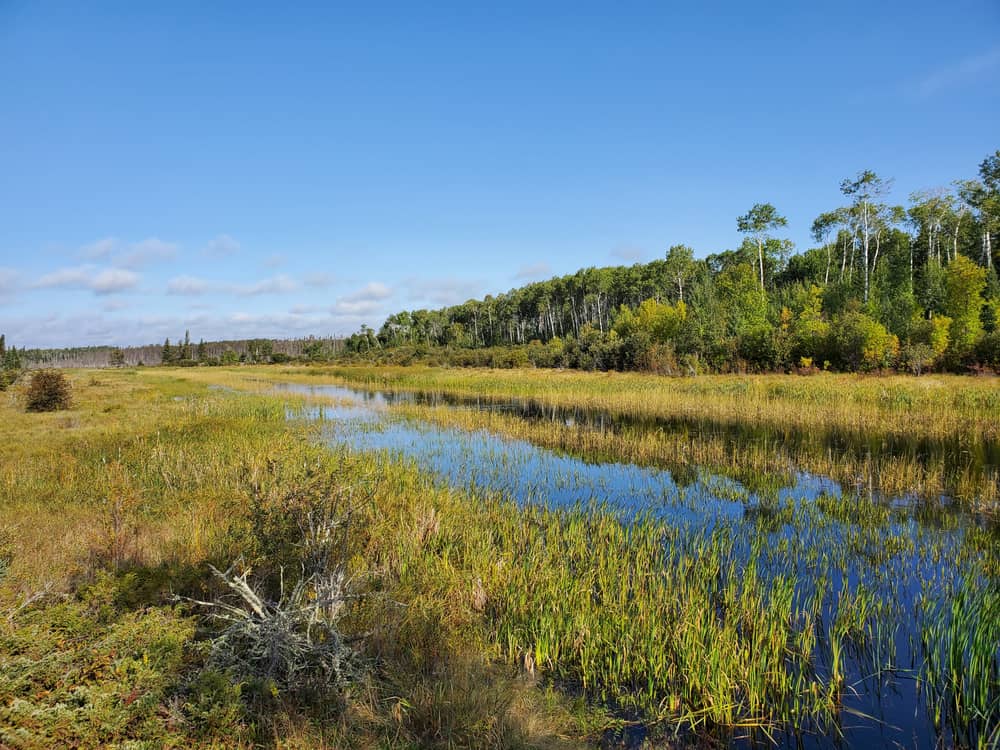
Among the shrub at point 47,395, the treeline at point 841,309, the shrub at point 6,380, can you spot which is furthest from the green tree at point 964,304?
the shrub at point 6,380

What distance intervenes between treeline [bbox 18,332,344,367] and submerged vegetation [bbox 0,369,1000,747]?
120 meters

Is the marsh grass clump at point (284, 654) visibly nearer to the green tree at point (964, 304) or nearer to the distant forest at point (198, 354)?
the green tree at point (964, 304)

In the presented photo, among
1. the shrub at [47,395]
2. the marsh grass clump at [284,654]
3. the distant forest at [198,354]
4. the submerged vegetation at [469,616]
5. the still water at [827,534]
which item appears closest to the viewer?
the submerged vegetation at [469,616]

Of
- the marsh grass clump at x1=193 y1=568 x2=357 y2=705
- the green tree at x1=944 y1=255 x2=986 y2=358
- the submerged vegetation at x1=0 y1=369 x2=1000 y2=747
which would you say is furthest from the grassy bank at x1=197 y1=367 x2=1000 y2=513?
the marsh grass clump at x1=193 y1=568 x2=357 y2=705

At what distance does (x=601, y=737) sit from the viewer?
4.23m

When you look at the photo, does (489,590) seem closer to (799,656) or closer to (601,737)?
(601,737)

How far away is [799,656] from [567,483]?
7552 mm

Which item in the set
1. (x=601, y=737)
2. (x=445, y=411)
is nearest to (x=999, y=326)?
(x=445, y=411)

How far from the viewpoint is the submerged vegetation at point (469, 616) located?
12.2ft

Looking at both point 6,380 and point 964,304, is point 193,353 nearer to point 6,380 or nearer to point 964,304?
point 6,380

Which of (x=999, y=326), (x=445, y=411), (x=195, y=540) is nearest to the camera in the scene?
(x=195, y=540)

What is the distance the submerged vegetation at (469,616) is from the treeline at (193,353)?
11975cm

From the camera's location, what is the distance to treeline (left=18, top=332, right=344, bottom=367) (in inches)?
5251

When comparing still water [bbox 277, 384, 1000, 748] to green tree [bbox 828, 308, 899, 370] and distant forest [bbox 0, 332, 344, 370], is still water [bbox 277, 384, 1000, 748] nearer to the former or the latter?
green tree [bbox 828, 308, 899, 370]
